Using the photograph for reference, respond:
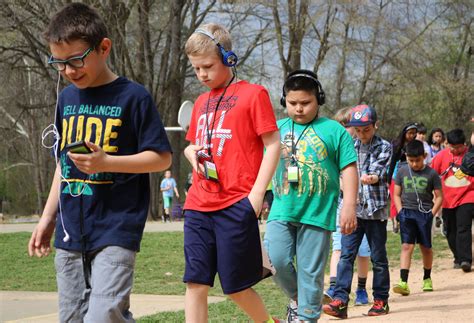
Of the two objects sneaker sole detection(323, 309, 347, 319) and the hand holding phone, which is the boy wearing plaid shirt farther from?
the hand holding phone

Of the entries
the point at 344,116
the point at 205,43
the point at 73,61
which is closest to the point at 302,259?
the point at 205,43

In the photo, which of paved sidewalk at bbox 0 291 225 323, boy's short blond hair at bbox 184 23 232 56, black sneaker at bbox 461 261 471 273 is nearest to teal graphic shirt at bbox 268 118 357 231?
boy's short blond hair at bbox 184 23 232 56

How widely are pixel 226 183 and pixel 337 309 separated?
2.85m

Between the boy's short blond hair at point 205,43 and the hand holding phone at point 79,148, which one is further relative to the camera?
the boy's short blond hair at point 205,43

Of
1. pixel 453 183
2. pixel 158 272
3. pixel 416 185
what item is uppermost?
pixel 416 185

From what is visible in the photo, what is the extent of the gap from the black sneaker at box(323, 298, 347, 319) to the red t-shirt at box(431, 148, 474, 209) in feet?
15.5

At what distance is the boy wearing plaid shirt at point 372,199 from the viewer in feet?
25.1

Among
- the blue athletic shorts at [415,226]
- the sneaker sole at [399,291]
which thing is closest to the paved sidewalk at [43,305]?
the sneaker sole at [399,291]

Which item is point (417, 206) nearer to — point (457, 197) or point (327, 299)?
point (327, 299)

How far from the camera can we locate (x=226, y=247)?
470 cm

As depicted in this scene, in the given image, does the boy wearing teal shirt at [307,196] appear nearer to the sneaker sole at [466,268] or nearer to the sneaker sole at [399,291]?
the sneaker sole at [399,291]

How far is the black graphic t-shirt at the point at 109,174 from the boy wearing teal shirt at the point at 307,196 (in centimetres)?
181

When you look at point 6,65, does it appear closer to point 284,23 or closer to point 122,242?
point 284,23

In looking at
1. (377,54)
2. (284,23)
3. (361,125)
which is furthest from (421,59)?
(361,125)
